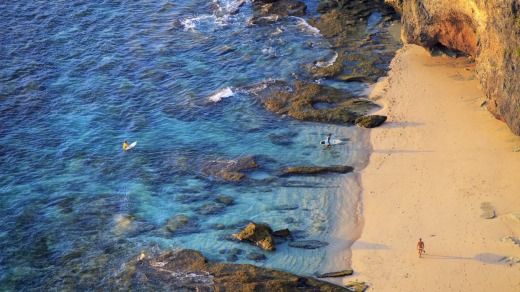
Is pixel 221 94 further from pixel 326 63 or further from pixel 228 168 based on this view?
pixel 228 168

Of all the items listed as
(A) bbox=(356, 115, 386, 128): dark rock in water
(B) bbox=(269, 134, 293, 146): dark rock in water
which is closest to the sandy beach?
(A) bbox=(356, 115, 386, 128): dark rock in water

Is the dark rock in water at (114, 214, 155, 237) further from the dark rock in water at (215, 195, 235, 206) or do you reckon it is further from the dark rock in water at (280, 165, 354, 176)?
the dark rock in water at (280, 165, 354, 176)

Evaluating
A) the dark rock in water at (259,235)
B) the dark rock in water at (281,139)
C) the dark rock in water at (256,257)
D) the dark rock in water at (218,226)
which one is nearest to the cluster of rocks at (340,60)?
the dark rock in water at (281,139)

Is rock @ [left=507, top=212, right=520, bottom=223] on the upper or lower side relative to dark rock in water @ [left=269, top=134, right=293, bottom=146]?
lower

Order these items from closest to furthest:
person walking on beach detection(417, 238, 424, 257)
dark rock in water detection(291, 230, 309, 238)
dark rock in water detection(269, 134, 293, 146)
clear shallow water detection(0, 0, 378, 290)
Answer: person walking on beach detection(417, 238, 424, 257) < dark rock in water detection(291, 230, 309, 238) < clear shallow water detection(0, 0, 378, 290) < dark rock in water detection(269, 134, 293, 146)

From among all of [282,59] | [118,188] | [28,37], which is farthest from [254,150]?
[28,37]

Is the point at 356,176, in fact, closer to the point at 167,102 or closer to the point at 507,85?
the point at 507,85
